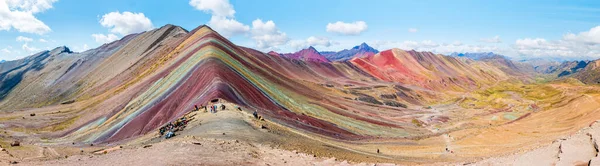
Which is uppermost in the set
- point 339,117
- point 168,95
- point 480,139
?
point 168,95

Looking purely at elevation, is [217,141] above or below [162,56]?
below

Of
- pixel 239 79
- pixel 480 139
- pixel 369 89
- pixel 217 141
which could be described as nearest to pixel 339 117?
pixel 239 79

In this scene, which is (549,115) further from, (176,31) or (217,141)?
(176,31)

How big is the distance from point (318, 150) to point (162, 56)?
93.5m

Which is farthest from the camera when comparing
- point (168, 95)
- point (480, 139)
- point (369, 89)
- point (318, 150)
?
point (369, 89)

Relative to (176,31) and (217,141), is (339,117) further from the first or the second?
(176,31)

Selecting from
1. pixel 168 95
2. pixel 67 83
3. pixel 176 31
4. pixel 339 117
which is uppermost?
pixel 176 31

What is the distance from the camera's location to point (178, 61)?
9719 centimetres

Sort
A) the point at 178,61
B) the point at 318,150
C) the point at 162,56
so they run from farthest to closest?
the point at 162,56 < the point at 178,61 < the point at 318,150

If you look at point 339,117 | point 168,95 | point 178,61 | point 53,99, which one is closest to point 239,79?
point 168,95

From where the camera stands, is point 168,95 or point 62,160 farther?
point 168,95

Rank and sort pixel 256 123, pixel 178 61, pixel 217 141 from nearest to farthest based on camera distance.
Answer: pixel 217 141 < pixel 256 123 < pixel 178 61

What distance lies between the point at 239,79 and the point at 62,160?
159 ft

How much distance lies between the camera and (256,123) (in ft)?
144
